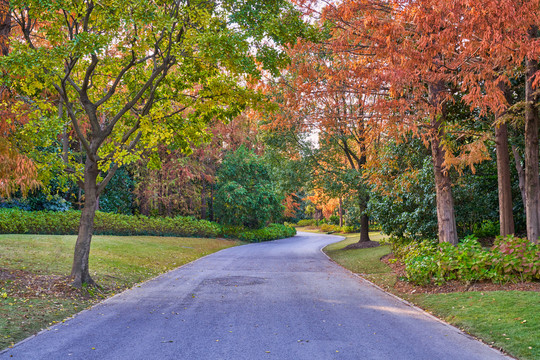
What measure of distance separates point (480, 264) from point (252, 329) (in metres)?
5.79

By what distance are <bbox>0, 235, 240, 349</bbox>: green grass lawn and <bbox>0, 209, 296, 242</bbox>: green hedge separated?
7.50 ft

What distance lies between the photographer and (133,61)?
10.4m

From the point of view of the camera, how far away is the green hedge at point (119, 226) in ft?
58.5

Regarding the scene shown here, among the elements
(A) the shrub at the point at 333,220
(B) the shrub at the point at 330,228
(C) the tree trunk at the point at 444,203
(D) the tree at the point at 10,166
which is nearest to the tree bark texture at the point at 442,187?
(C) the tree trunk at the point at 444,203

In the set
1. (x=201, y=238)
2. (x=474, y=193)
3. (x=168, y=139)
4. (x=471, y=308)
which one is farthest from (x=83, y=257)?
(x=201, y=238)

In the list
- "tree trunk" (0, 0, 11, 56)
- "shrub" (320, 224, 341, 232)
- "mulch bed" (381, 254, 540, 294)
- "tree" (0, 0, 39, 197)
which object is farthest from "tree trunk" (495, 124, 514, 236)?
"shrub" (320, 224, 341, 232)

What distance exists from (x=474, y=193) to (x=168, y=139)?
33.3ft

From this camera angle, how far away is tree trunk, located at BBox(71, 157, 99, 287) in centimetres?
965

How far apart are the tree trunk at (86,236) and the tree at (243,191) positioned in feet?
76.1

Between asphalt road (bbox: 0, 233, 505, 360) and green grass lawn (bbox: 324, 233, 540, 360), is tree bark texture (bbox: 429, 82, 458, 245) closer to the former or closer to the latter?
asphalt road (bbox: 0, 233, 505, 360)

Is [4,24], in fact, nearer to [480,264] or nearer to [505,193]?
[480,264]

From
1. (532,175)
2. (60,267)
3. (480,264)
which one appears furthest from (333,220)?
(480,264)

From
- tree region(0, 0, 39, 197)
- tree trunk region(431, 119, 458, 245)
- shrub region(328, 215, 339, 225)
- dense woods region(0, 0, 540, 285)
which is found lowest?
shrub region(328, 215, 339, 225)

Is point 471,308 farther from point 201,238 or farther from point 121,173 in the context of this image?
point 121,173
